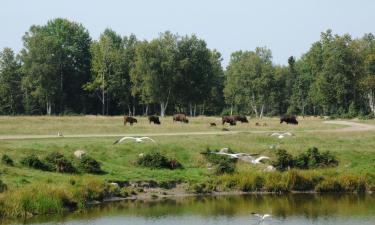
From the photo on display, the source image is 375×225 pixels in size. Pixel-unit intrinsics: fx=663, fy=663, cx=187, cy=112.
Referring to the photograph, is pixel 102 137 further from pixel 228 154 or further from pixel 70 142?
pixel 228 154

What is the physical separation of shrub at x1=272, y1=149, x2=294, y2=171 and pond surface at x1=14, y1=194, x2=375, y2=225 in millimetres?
4334

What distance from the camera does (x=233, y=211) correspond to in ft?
129

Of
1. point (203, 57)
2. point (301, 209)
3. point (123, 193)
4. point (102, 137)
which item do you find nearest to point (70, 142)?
point (102, 137)

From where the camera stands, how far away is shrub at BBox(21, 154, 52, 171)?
148 ft

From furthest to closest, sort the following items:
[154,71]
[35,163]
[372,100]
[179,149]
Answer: [372,100] < [154,71] < [179,149] < [35,163]

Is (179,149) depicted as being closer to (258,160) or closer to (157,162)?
(157,162)

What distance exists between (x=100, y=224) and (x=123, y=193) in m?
9.61

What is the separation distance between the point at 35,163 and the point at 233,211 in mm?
14415

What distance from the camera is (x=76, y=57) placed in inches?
5285

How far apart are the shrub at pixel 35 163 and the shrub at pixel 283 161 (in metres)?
16.8

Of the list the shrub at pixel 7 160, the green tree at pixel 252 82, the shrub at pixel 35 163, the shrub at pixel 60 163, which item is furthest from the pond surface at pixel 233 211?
the green tree at pixel 252 82

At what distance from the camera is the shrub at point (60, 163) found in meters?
45.5

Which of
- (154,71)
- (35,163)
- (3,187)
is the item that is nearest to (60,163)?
(35,163)

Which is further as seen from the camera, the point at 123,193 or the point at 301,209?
the point at 123,193
